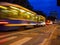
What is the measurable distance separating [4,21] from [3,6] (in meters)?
1.81

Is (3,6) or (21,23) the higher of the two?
(3,6)

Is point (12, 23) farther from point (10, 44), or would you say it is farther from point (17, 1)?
point (17, 1)

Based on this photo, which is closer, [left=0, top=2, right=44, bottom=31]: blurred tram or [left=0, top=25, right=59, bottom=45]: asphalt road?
[left=0, top=25, right=59, bottom=45]: asphalt road

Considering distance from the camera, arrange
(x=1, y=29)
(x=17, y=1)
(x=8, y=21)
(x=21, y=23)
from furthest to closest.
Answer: (x=17, y=1), (x=21, y=23), (x=8, y=21), (x=1, y=29)

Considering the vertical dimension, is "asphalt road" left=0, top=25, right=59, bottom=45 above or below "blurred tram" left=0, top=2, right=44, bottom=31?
below

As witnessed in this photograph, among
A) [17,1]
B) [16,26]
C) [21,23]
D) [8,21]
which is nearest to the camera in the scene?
[8,21]

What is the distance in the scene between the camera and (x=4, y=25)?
23.0 metres

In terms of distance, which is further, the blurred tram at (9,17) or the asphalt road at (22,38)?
the blurred tram at (9,17)

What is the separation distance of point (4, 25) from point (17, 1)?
50074mm

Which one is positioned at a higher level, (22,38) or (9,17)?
(9,17)

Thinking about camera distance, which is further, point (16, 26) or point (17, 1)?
point (17, 1)

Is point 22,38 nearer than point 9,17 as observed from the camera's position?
Yes

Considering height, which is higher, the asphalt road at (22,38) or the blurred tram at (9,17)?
the blurred tram at (9,17)

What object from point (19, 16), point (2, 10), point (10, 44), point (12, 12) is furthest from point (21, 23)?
point (10, 44)
